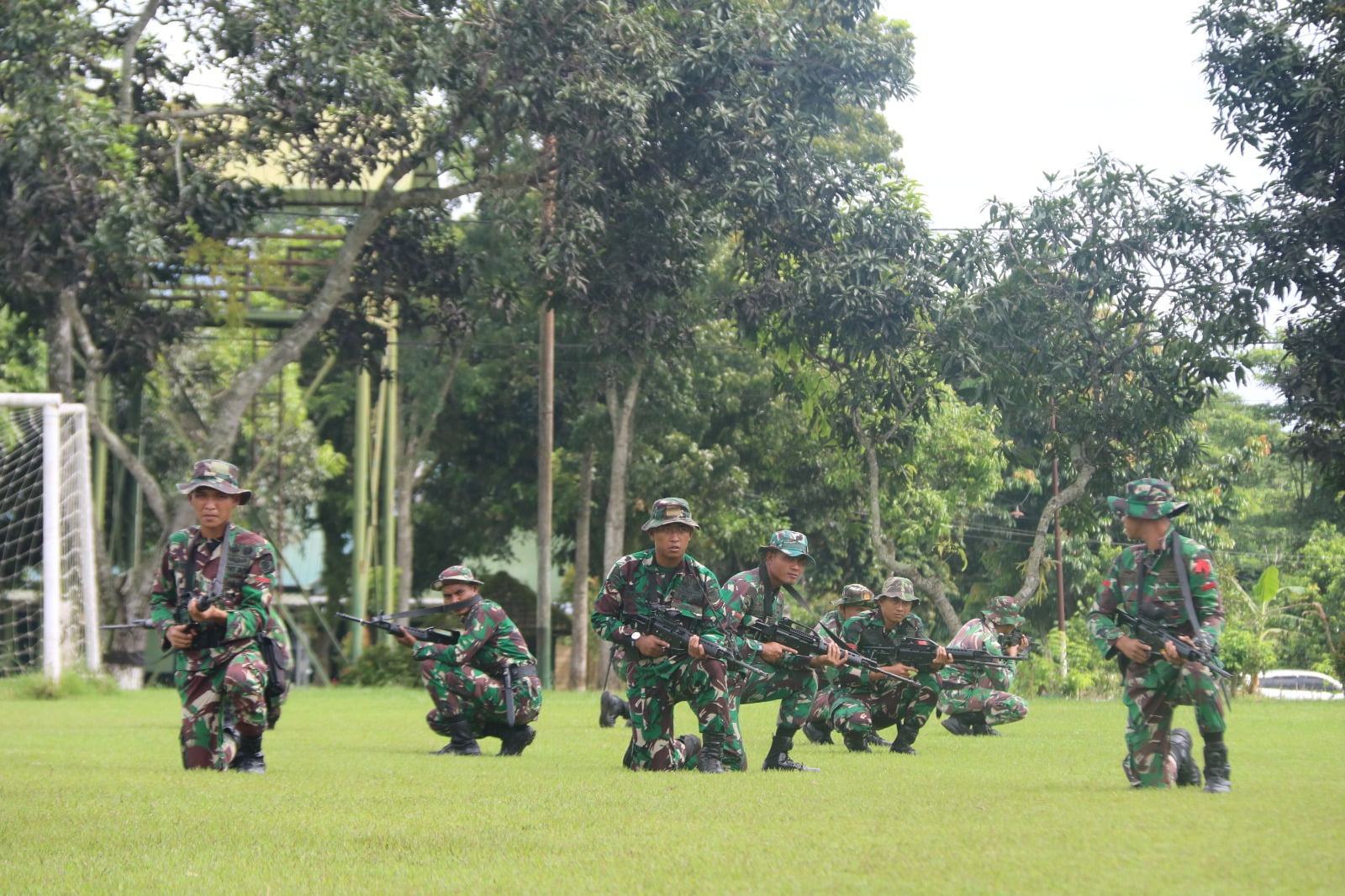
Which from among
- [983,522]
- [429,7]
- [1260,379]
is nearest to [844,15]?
[429,7]

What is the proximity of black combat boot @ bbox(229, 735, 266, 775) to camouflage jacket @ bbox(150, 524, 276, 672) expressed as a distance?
2.06 ft

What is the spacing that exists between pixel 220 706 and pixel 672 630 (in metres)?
Result: 3.00

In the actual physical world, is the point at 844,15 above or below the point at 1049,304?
above

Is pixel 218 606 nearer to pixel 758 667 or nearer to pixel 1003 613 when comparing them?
pixel 758 667

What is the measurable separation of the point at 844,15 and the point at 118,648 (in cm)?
1585

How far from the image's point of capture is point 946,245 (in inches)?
1080

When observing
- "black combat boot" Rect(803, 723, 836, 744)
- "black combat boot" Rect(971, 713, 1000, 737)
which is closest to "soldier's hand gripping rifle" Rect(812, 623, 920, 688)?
"black combat boot" Rect(803, 723, 836, 744)

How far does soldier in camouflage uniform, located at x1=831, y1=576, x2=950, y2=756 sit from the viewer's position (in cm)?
1405

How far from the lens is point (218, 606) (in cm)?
1110

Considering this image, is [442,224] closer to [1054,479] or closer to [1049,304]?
Result: [1049,304]

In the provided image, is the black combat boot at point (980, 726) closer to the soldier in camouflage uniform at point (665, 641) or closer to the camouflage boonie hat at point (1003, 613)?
the camouflage boonie hat at point (1003, 613)

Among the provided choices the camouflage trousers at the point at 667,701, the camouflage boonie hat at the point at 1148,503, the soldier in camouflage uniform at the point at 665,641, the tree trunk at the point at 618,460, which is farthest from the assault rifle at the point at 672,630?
the tree trunk at the point at 618,460

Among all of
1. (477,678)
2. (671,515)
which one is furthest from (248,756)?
(671,515)

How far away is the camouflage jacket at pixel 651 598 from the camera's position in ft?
38.7
